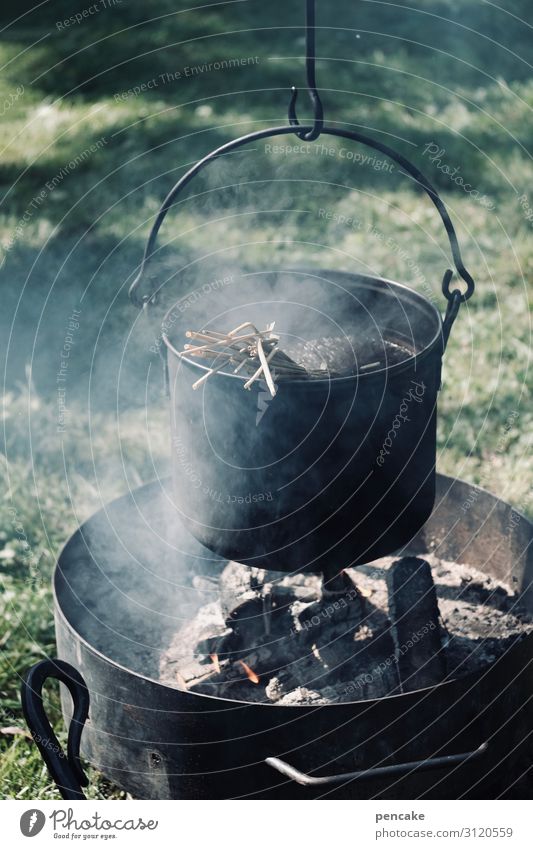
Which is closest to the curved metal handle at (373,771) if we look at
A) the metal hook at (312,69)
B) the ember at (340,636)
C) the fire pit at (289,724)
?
the fire pit at (289,724)

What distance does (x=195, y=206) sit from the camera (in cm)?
606

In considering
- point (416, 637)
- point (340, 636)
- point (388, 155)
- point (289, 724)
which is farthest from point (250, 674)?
point (388, 155)

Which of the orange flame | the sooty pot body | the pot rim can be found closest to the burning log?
the sooty pot body

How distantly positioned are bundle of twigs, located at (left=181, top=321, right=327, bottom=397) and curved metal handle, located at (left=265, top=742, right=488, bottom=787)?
0.96m

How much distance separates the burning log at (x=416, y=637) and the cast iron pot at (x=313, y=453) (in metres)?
0.20

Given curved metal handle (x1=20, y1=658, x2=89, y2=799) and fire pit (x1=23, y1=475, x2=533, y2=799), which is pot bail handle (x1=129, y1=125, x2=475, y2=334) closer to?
fire pit (x1=23, y1=475, x2=533, y2=799)

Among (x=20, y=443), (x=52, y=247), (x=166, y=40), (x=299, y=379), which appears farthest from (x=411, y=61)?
(x=299, y=379)

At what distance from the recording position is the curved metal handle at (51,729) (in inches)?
93.4

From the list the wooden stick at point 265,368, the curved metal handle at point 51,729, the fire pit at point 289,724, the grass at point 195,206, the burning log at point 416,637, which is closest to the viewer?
the wooden stick at point 265,368

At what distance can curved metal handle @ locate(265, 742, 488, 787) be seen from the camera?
217 cm

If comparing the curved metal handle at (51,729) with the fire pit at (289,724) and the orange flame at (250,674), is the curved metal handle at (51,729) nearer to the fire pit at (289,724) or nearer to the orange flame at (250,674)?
the fire pit at (289,724)

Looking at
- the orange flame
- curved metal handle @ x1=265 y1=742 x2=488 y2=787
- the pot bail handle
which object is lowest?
curved metal handle @ x1=265 y1=742 x2=488 y2=787

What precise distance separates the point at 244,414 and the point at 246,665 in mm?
853
